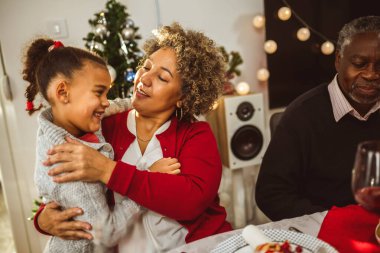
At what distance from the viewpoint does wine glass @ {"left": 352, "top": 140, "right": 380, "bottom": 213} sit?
688 millimetres

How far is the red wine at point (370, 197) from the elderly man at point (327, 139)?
0.68 meters

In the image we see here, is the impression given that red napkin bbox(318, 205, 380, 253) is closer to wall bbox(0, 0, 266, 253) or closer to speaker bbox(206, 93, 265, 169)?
speaker bbox(206, 93, 265, 169)

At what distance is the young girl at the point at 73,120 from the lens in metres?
1.01

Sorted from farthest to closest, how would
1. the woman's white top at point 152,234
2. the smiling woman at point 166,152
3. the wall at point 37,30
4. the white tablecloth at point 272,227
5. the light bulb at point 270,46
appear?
the light bulb at point 270,46 → the wall at point 37,30 → the woman's white top at point 152,234 → the smiling woman at point 166,152 → the white tablecloth at point 272,227

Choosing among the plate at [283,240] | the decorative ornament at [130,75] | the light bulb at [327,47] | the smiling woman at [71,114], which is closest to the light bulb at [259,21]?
the light bulb at [327,47]

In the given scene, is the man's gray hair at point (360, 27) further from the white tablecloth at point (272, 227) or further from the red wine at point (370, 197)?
the red wine at point (370, 197)

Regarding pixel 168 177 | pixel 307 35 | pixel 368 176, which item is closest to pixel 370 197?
pixel 368 176

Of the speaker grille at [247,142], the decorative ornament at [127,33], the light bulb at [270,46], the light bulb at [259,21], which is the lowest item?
the speaker grille at [247,142]

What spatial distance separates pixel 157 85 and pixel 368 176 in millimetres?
800

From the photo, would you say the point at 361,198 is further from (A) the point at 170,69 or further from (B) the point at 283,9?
(B) the point at 283,9

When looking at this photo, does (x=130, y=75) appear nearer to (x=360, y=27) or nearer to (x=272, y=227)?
(x=360, y=27)

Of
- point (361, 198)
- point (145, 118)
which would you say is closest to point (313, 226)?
point (361, 198)

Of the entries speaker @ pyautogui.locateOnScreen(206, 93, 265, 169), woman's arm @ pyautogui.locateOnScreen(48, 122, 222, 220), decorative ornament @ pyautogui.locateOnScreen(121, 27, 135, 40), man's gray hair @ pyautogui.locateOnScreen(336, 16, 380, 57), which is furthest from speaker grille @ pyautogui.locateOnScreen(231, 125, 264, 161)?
woman's arm @ pyautogui.locateOnScreen(48, 122, 222, 220)

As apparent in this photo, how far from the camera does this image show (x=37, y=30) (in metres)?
2.48
